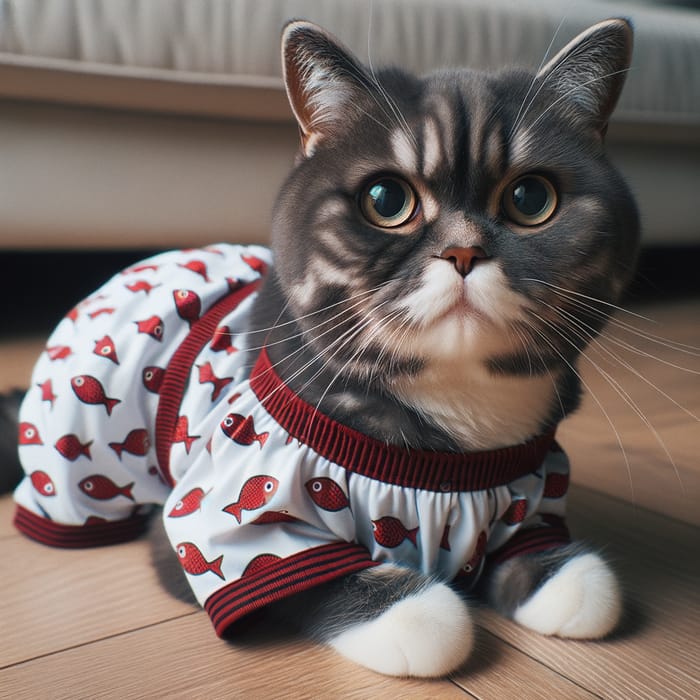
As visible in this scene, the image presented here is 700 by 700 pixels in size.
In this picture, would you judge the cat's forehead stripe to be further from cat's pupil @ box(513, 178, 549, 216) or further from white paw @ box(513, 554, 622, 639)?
white paw @ box(513, 554, 622, 639)

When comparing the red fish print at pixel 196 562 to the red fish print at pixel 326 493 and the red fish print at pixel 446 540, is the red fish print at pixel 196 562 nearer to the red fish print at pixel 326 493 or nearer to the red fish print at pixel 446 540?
the red fish print at pixel 326 493

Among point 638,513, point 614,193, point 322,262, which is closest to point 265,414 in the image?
point 322,262

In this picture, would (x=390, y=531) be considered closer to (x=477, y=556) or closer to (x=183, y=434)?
(x=477, y=556)

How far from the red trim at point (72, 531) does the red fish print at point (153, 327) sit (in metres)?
0.23

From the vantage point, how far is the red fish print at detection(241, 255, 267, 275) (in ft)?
3.44

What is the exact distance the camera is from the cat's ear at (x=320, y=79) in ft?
2.30

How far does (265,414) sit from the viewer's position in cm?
75

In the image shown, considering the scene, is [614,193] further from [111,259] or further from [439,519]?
[111,259]

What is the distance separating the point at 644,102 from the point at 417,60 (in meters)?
0.66

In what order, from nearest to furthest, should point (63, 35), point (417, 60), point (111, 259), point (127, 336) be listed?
point (127, 336)
point (63, 35)
point (417, 60)
point (111, 259)

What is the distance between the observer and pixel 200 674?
0.66 metres

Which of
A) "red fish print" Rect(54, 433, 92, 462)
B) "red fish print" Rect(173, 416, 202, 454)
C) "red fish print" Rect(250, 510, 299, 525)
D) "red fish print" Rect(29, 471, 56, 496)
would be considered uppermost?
"red fish print" Rect(250, 510, 299, 525)

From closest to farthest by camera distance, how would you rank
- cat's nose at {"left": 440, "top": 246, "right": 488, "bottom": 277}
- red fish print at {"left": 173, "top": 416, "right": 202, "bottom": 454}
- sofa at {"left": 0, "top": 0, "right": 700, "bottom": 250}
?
cat's nose at {"left": 440, "top": 246, "right": 488, "bottom": 277} < red fish print at {"left": 173, "top": 416, "right": 202, "bottom": 454} < sofa at {"left": 0, "top": 0, "right": 700, "bottom": 250}

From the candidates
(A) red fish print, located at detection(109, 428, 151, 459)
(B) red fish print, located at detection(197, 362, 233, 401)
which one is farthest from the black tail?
(B) red fish print, located at detection(197, 362, 233, 401)
